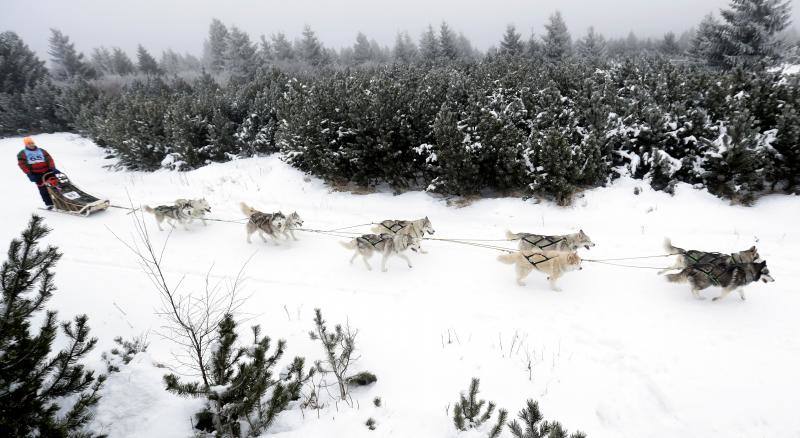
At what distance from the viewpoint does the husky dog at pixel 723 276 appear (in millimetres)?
5172

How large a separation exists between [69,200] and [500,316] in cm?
1085

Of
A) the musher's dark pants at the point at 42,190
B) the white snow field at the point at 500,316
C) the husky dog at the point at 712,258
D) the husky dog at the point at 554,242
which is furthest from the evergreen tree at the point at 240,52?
the husky dog at the point at 712,258

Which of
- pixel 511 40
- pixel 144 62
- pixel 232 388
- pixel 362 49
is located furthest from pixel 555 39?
pixel 144 62

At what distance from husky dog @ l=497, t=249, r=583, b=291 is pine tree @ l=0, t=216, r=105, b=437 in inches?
209

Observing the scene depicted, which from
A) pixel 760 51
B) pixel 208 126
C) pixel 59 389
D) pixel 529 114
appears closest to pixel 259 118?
pixel 208 126

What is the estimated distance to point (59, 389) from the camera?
2.66m

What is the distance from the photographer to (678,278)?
5.61m

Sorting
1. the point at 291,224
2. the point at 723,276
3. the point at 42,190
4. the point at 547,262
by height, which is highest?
the point at 42,190

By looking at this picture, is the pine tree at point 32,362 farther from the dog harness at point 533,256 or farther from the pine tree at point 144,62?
the pine tree at point 144,62

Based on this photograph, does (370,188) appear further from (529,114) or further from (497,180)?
(529,114)

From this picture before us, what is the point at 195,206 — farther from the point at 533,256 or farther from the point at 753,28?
the point at 753,28

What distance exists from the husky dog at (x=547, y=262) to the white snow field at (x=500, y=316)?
0.99ft

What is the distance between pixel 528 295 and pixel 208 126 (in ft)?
42.3

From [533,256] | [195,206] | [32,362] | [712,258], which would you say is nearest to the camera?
[32,362]
